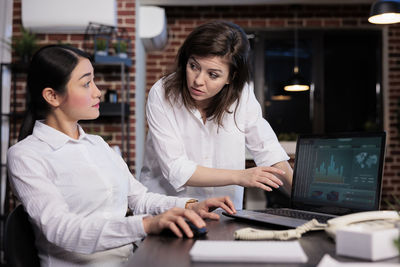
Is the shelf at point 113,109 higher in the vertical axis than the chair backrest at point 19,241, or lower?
higher

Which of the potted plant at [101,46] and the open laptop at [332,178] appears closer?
the open laptop at [332,178]

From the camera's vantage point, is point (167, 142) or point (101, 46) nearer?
point (167, 142)

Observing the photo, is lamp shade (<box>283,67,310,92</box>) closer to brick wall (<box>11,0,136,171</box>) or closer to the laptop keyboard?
brick wall (<box>11,0,136,171</box>)

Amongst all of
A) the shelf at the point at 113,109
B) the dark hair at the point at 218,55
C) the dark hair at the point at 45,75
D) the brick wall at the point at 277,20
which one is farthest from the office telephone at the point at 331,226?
the brick wall at the point at 277,20

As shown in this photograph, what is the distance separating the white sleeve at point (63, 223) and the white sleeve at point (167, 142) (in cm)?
59

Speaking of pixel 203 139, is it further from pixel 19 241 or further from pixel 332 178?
pixel 19 241

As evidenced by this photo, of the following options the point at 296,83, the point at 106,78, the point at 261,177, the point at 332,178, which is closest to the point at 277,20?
the point at 296,83

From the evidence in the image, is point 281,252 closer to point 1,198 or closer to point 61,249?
point 61,249

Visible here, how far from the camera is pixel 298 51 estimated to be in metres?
5.82

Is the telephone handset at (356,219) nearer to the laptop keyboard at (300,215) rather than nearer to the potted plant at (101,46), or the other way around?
the laptop keyboard at (300,215)

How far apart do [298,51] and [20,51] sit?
3.37m

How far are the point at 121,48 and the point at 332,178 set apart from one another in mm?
3202

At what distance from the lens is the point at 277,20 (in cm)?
561

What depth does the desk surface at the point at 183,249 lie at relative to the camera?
0.85 m
